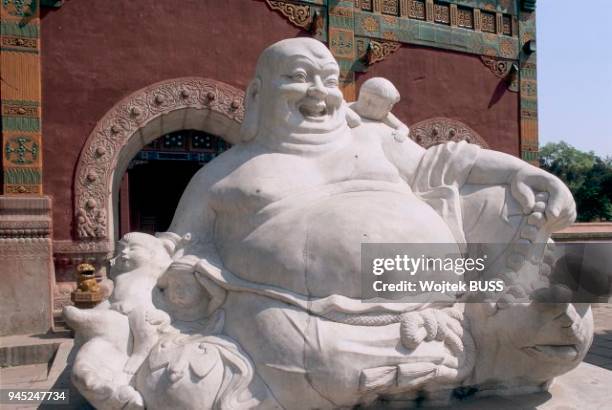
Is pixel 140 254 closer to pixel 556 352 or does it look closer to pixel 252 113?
pixel 252 113

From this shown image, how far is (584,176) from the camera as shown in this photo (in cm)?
2467

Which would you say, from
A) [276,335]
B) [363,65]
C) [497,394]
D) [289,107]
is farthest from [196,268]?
[363,65]

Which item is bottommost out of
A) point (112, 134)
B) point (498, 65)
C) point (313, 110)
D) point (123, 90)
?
point (313, 110)

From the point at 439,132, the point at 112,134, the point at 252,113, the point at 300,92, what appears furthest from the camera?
the point at 439,132

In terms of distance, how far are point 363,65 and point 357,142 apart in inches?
195

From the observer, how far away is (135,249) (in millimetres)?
2141

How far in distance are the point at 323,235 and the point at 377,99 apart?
2.97ft

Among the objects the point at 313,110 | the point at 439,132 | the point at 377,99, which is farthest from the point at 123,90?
the point at 313,110

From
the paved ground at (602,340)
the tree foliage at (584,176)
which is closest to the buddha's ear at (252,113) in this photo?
the paved ground at (602,340)

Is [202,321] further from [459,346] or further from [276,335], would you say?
[459,346]

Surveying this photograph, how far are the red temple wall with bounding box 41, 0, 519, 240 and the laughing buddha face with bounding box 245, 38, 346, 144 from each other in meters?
4.10

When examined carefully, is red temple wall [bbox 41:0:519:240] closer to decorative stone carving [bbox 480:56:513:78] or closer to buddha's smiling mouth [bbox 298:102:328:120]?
decorative stone carving [bbox 480:56:513:78]

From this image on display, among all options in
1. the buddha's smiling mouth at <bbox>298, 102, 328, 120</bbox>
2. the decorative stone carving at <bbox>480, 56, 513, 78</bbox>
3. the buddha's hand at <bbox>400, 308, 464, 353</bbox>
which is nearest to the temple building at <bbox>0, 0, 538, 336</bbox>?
the decorative stone carving at <bbox>480, 56, 513, 78</bbox>

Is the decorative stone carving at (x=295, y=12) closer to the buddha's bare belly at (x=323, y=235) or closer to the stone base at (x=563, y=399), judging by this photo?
the buddha's bare belly at (x=323, y=235)
